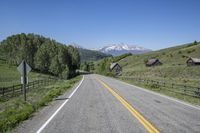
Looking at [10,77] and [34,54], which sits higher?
[34,54]

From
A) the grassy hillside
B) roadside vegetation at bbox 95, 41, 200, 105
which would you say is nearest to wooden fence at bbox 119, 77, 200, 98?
roadside vegetation at bbox 95, 41, 200, 105

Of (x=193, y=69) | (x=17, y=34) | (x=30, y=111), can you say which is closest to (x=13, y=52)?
(x=17, y=34)

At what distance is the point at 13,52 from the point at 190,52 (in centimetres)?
8681

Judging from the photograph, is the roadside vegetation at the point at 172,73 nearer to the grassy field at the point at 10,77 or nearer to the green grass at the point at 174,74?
the green grass at the point at 174,74

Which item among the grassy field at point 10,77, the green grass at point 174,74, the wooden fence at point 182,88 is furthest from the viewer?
the grassy field at point 10,77

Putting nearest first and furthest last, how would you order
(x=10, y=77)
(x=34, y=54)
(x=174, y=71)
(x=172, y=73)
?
1. (x=10, y=77)
2. (x=172, y=73)
3. (x=174, y=71)
4. (x=34, y=54)

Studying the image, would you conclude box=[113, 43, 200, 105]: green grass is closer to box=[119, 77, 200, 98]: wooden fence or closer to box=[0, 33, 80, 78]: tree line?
box=[119, 77, 200, 98]: wooden fence

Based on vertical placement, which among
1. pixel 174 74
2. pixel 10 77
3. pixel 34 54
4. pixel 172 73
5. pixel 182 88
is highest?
pixel 34 54

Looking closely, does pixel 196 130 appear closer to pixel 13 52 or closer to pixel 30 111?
pixel 30 111

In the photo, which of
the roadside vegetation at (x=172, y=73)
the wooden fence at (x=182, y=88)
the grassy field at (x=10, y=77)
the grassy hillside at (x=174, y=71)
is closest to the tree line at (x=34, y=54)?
the grassy field at (x=10, y=77)

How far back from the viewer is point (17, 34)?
283 feet

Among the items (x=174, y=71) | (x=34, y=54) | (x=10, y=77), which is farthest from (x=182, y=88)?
(x=34, y=54)

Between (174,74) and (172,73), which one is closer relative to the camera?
(174,74)

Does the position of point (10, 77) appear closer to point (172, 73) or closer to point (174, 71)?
point (172, 73)
